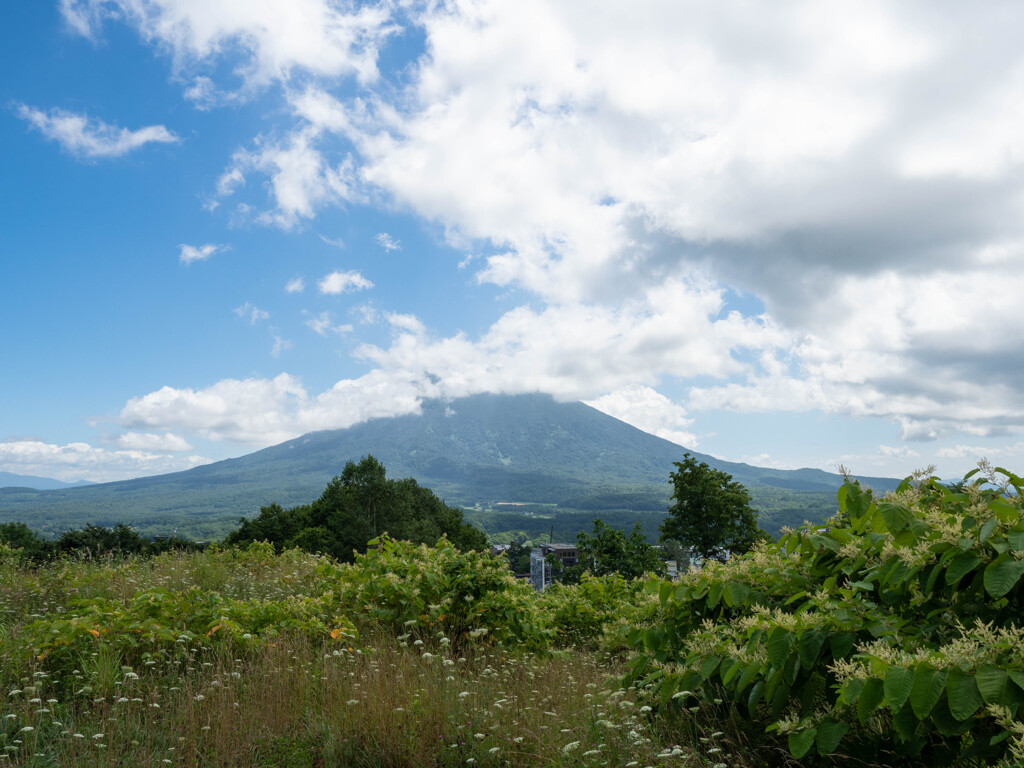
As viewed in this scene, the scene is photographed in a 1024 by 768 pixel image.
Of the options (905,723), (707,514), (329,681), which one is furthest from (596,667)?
(707,514)

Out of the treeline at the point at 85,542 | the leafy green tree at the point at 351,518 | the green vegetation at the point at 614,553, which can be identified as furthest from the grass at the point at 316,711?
the leafy green tree at the point at 351,518

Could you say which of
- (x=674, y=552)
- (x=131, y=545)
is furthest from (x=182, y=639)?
(x=674, y=552)

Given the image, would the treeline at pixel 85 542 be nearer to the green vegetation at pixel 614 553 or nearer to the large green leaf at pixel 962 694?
the green vegetation at pixel 614 553

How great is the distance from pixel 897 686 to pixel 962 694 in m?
0.22

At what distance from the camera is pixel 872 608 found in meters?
3.02

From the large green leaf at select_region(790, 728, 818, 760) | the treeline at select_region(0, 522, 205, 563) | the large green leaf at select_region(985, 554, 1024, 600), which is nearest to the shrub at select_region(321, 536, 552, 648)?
the large green leaf at select_region(790, 728, 818, 760)

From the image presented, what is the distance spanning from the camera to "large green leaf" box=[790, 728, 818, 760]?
2.39 metres

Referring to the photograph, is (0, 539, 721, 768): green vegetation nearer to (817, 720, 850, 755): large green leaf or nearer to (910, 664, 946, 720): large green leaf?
(817, 720, 850, 755): large green leaf

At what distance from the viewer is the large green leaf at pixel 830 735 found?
7.78 ft

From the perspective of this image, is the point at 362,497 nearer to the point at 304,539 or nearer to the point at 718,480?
the point at 304,539

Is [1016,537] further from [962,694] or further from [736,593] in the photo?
[736,593]

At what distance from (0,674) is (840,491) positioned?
6553mm

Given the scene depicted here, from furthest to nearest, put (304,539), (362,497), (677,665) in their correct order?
(362,497) < (304,539) < (677,665)

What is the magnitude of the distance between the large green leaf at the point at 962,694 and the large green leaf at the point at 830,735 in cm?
49
